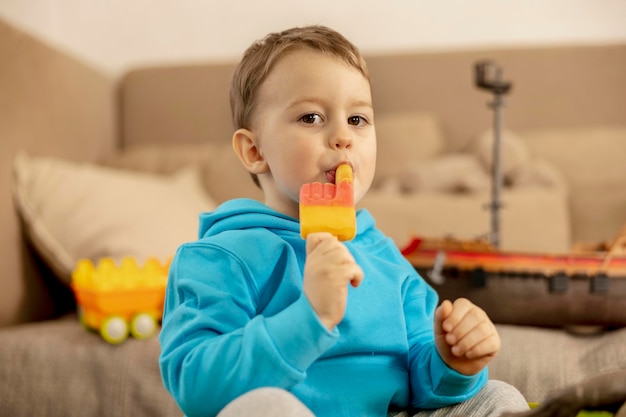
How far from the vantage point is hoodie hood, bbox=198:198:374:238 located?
0.81 m

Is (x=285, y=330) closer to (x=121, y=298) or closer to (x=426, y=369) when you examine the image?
(x=426, y=369)

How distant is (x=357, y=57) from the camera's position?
0.83 metres

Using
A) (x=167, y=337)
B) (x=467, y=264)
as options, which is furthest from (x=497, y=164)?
(x=167, y=337)

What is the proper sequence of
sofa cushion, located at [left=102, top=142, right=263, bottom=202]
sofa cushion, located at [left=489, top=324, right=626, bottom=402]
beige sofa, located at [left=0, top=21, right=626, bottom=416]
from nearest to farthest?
sofa cushion, located at [left=489, top=324, right=626, bottom=402] → beige sofa, located at [left=0, top=21, right=626, bottom=416] → sofa cushion, located at [left=102, top=142, right=263, bottom=202]

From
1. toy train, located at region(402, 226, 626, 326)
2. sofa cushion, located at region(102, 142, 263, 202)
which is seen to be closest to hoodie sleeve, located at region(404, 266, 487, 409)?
toy train, located at region(402, 226, 626, 326)

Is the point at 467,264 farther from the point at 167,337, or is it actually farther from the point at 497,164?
the point at 167,337

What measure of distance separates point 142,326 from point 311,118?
655mm

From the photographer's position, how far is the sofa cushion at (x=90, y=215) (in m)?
1.51

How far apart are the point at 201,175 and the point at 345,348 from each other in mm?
1330

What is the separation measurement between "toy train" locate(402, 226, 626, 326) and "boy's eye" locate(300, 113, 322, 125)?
2.01ft

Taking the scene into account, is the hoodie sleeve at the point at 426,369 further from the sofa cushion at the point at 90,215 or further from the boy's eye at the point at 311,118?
the sofa cushion at the point at 90,215

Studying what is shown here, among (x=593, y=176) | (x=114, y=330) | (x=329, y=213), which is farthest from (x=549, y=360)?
(x=593, y=176)

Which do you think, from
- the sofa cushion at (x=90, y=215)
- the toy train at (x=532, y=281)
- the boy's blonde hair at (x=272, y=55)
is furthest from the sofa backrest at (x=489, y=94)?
the boy's blonde hair at (x=272, y=55)

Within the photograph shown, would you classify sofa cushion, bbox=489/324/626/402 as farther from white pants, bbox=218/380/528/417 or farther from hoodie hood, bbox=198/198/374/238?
hoodie hood, bbox=198/198/374/238
